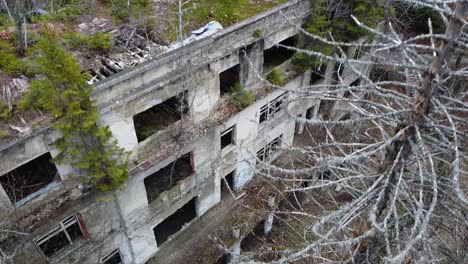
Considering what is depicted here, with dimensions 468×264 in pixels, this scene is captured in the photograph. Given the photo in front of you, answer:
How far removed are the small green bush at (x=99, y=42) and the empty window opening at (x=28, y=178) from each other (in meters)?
4.25

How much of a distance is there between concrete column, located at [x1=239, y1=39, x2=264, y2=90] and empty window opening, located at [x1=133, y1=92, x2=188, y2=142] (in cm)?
302

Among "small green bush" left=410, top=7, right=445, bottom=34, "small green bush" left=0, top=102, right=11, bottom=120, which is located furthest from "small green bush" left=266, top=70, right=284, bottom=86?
"small green bush" left=410, top=7, right=445, bottom=34

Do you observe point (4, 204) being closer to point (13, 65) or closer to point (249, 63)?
point (13, 65)

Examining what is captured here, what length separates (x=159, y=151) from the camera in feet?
49.2

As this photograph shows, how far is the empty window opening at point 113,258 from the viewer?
53.5 feet

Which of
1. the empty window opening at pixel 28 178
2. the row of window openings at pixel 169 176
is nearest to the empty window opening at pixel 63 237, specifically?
the empty window opening at pixel 28 178

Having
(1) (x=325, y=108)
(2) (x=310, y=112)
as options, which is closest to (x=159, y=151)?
(2) (x=310, y=112)

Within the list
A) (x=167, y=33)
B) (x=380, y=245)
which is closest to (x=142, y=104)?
(x=167, y=33)

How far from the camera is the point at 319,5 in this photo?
54.6ft

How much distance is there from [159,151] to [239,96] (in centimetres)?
421

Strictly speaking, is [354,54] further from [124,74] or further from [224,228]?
[124,74]

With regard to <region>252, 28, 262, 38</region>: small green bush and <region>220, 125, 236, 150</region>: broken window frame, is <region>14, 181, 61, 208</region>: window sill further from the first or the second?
<region>252, 28, 262, 38</region>: small green bush

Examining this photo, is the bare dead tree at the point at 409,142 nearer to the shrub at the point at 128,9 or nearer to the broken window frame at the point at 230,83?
the broken window frame at the point at 230,83

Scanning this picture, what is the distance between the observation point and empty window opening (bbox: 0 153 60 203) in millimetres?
12438
